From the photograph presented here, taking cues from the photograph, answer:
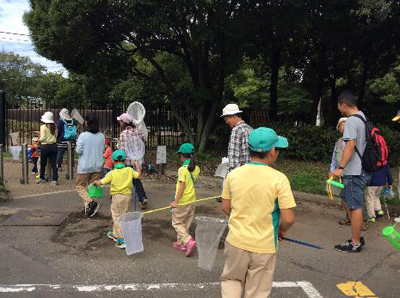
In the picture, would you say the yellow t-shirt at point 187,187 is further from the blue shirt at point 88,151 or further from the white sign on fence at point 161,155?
the white sign on fence at point 161,155

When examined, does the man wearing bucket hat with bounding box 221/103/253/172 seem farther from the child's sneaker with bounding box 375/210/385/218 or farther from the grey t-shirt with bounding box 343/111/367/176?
the child's sneaker with bounding box 375/210/385/218

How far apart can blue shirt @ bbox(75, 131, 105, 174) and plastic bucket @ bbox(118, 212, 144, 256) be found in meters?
1.96

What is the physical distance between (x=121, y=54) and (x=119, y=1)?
5543mm

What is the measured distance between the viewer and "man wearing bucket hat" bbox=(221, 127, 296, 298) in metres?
2.71

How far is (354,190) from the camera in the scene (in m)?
4.93

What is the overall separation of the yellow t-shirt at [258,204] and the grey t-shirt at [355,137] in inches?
97.7

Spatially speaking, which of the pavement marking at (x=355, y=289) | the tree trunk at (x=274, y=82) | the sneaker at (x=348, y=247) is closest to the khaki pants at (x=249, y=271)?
the pavement marking at (x=355, y=289)

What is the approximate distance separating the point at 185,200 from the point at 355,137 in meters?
2.21

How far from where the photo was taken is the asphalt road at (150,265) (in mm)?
3895

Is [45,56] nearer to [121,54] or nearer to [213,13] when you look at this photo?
[121,54]

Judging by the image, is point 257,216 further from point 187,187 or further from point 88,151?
point 88,151

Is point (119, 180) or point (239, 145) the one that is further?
point (239, 145)

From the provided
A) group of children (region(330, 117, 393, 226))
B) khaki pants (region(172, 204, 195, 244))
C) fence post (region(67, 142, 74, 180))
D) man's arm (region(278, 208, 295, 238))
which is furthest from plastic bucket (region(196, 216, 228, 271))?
fence post (region(67, 142, 74, 180))

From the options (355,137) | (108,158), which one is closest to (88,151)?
(108,158)
